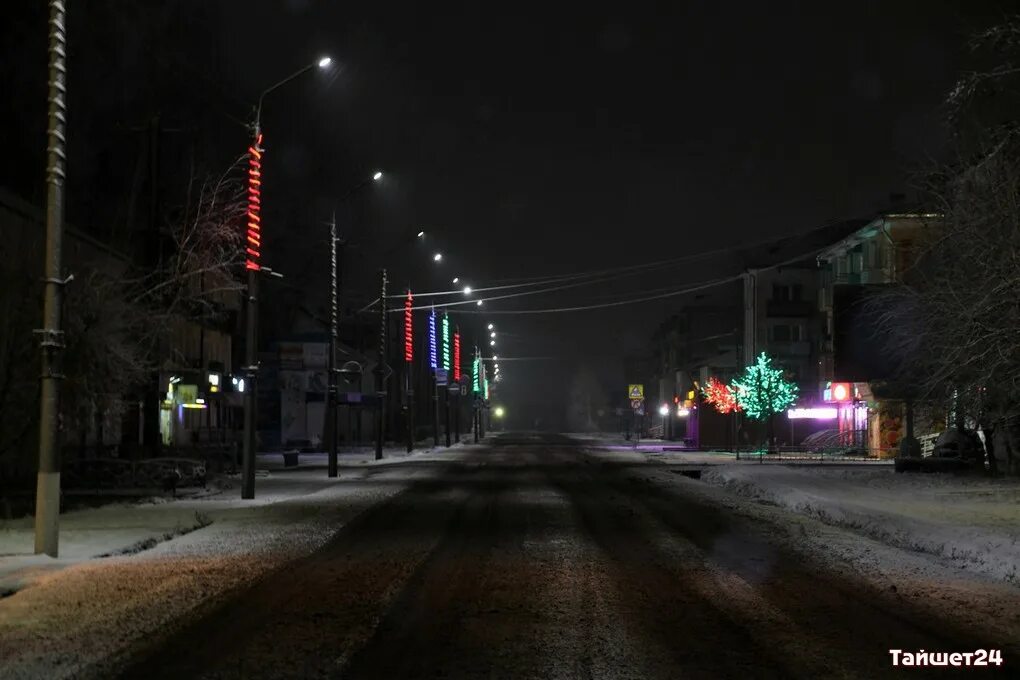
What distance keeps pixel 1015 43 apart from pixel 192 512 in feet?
55.5

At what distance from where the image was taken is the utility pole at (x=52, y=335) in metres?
14.2

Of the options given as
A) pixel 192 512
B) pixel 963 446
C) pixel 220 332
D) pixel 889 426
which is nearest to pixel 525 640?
pixel 192 512

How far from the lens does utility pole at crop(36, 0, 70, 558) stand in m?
14.2

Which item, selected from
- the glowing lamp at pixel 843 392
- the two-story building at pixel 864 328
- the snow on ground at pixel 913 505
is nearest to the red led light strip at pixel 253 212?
the snow on ground at pixel 913 505

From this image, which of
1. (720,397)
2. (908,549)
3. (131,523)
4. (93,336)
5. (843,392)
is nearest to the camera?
(908,549)

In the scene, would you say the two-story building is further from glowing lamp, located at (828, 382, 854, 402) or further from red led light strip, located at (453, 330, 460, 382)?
red led light strip, located at (453, 330, 460, 382)

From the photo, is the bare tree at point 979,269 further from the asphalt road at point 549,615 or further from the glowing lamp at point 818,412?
the glowing lamp at point 818,412

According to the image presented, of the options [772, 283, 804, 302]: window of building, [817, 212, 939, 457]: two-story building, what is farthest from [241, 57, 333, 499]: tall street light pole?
[772, 283, 804, 302]: window of building

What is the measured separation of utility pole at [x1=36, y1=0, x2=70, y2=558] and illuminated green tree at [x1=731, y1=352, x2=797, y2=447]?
146 ft

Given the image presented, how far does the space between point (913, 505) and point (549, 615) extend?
47.7 feet

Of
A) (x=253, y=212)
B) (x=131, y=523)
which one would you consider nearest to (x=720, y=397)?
(x=253, y=212)

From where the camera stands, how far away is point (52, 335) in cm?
1430

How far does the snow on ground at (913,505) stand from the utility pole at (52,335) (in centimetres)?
1180

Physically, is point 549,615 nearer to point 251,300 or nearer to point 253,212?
point 251,300
